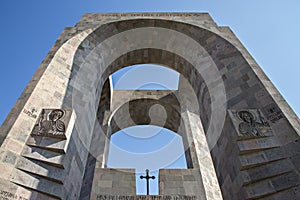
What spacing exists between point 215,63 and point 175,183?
5.42 m

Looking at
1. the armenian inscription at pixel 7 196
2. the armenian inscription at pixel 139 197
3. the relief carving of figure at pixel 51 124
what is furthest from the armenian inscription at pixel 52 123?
the armenian inscription at pixel 139 197

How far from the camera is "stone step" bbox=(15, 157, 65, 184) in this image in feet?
12.8

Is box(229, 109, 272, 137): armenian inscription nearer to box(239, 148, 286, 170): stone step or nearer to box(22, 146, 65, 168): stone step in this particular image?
box(239, 148, 286, 170): stone step

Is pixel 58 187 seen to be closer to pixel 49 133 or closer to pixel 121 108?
pixel 49 133

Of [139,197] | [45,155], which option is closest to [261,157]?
[45,155]

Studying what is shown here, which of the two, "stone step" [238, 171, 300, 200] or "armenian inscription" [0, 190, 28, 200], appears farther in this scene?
"stone step" [238, 171, 300, 200]

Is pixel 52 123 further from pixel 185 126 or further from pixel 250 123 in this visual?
pixel 185 126

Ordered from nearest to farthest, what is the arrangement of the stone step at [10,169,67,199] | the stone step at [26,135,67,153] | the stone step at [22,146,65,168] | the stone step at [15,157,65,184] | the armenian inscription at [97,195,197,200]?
the stone step at [10,169,67,199] → the stone step at [15,157,65,184] → the stone step at [22,146,65,168] → the stone step at [26,135,67,153] → the armenian inscription at [97,195,197,200]

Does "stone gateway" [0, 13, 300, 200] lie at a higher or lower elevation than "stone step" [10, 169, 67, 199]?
higher

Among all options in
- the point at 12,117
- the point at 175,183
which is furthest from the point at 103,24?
the point at 175,183

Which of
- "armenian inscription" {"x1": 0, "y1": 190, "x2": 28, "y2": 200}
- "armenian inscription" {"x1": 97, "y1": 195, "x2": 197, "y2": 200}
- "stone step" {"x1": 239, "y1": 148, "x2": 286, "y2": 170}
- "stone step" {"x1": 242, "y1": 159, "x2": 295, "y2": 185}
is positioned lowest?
"armenian inscription" {"x1": 0, "y1": 190, "x2": 28, "y2": 200}

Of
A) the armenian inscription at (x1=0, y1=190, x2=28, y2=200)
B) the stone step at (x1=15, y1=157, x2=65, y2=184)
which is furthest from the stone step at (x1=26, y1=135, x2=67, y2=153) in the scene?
the armenian inscription at (x1=0, y1=190, x2=28, y2=200)

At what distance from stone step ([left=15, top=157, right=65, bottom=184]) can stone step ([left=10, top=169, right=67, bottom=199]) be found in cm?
7

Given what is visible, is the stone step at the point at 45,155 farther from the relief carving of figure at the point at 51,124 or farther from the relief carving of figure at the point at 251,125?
the relief carving of figure at the point at 251,125
